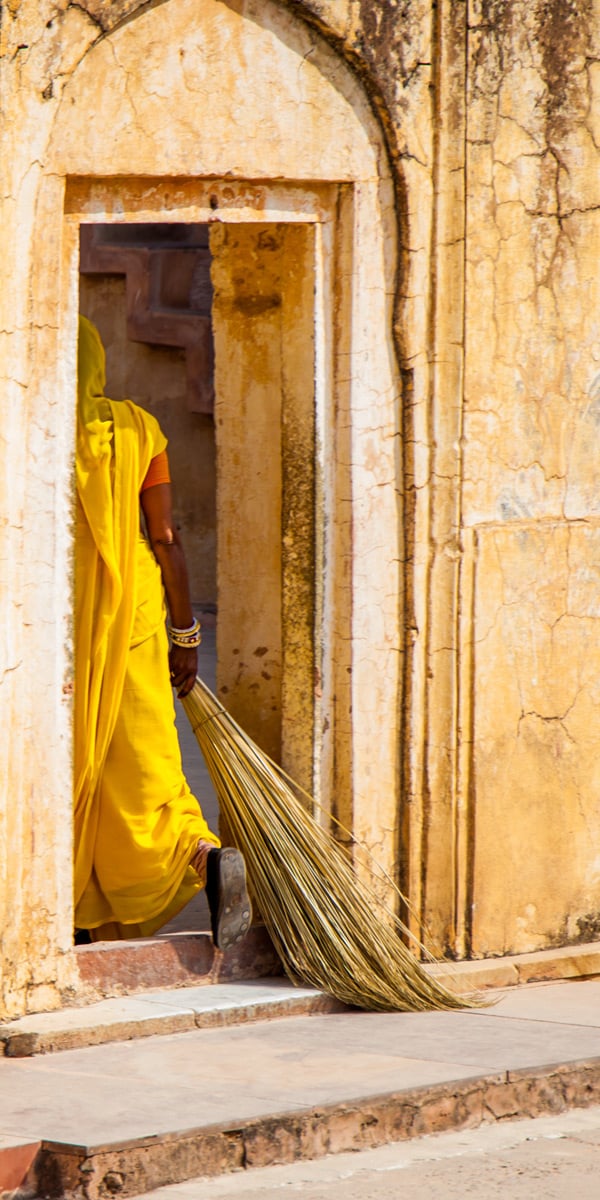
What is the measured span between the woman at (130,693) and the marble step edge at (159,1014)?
16 centimetres

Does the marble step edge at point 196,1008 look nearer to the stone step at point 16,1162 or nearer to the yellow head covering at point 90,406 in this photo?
the stone step at point 16,1162

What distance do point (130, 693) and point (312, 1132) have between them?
1.50m

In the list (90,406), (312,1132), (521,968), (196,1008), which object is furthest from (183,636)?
(312,1132)

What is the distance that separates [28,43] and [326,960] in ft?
7.84

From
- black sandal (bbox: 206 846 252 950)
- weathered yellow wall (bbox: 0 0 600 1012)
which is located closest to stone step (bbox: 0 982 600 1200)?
black sandal (bbox: 206 846 252 950)

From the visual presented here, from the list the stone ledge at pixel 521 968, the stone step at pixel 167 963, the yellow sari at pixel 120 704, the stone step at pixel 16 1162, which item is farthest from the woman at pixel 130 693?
the stone step at pixel 16 1162

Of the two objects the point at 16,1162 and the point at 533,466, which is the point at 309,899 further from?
the point at 16,1162

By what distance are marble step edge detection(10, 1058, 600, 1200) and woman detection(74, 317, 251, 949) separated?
88 cm

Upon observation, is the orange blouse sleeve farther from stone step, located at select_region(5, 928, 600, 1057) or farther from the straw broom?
stone step, located at select_region(5, 928, 600, 1057)

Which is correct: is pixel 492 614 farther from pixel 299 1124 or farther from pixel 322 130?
pixel 299 1124

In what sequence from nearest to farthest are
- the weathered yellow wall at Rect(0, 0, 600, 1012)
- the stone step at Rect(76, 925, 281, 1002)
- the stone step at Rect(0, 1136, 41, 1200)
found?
the stone step at Rect(0, 1136, 41, 1200)
the weathered yellow wall at Rect(0, 0, 600, 1012)
the stone step at Rect(76, 925, 281, 1002)

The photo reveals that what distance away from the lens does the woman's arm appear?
238 inches

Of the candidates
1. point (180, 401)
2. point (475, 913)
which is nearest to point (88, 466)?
point (475, 913)

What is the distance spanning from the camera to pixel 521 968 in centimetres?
637
